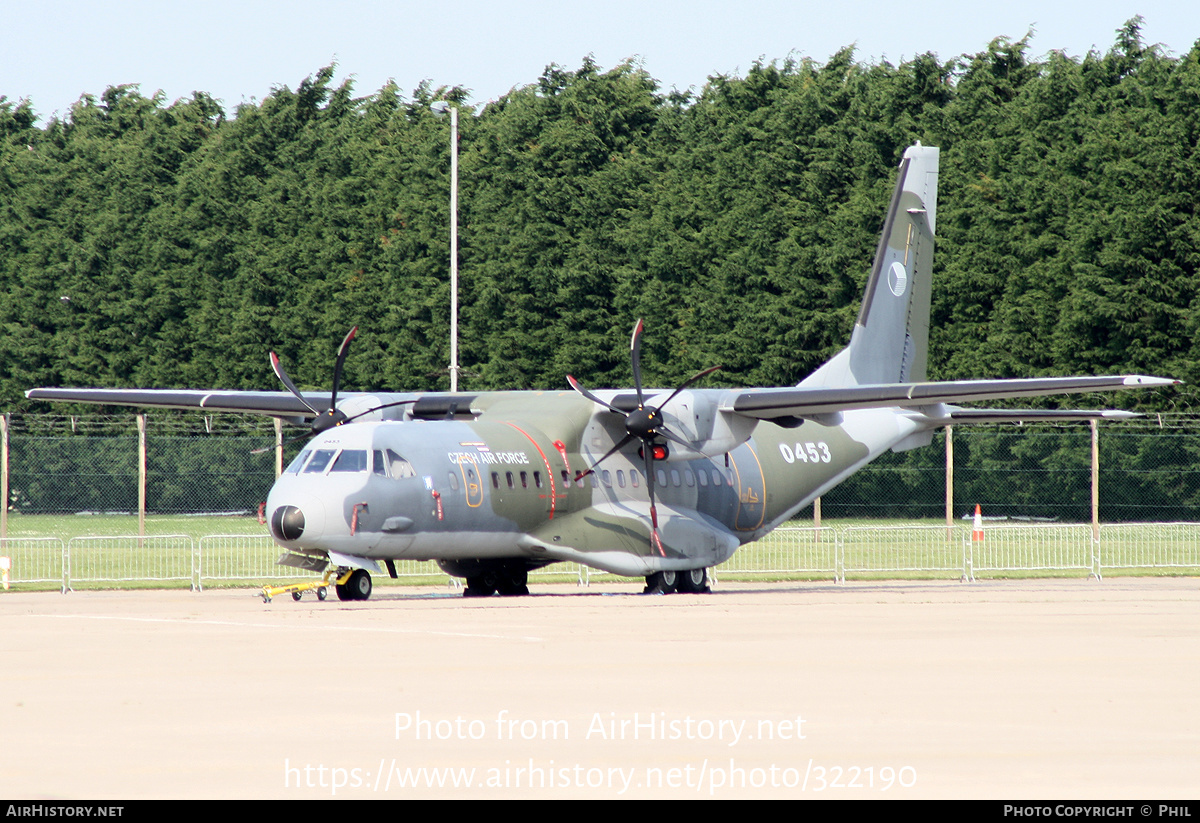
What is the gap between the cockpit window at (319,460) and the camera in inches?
900

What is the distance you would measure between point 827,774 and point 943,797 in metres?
0.88

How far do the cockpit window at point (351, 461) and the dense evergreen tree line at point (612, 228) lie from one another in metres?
29.3

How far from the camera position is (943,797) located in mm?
7668

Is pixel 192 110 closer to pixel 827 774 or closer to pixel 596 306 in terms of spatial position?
pixel 596 306

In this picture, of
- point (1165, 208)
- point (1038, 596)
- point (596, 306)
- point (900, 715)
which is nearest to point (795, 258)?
point (596, 306)

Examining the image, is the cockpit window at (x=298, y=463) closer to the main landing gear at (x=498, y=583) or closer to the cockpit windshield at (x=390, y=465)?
the cockpit windshield at (x=390, y=465)

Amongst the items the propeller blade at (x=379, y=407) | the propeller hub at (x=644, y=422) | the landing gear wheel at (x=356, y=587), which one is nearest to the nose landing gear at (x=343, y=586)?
the landing gear wheel at (x=356, y=587)

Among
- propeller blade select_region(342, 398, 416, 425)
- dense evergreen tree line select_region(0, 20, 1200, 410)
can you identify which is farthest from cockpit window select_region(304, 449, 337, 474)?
dense evergreen tree line select_region(0, 20, 1200, 410)

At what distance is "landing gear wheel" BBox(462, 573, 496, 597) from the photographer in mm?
26391

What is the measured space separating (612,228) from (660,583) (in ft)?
123

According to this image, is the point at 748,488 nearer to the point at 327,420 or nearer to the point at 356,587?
the point at 327,420

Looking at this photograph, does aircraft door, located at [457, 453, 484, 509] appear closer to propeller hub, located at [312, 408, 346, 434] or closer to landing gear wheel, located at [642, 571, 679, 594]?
propeller hub, located at [312, 408, 346, 434]

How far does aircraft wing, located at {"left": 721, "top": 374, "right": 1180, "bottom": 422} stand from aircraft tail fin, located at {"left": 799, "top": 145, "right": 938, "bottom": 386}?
3.58m

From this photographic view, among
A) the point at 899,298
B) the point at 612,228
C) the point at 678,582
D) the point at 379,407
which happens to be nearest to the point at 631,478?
the point at 678,582
